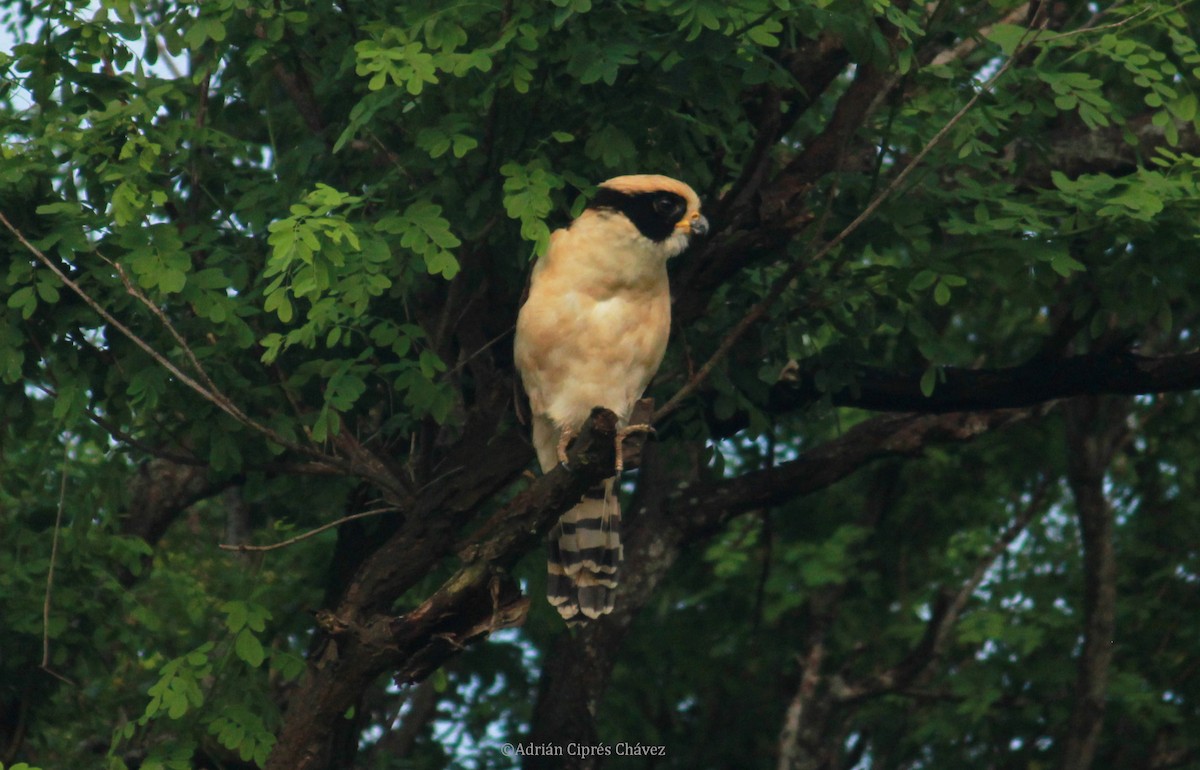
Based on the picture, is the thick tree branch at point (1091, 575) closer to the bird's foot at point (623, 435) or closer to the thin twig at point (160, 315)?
the bird's foot at point (623, 435)

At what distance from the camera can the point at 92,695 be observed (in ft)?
24.4

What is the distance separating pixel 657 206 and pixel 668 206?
0.05 m

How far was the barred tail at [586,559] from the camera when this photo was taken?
6441 millimetres

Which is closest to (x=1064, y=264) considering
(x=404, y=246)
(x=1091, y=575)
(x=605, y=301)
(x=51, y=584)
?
(x=605, y=301)

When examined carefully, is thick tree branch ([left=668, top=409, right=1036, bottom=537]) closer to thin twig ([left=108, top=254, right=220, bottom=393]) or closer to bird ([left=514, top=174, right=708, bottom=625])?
bird ([left=514, top=174, right=708, bottom=625])

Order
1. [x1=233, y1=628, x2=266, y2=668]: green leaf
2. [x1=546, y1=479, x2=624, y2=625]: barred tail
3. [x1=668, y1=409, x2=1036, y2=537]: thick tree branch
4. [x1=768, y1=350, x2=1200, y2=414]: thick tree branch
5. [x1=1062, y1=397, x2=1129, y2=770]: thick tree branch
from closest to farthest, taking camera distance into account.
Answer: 1. [x1=233, y1=628, x2=266, y2=668]: green leaf
2. [x1=546, y1=479, x2=624, y2=625]: barred tail
3. [x1=768, y1=350, x2=1200, y2=414]: thick tree branch
4. [x1=668, y1=409, x2=1036, y2=537]: thick tree branch
5. [x1=1062, y1=397, x2=1129, y2=770]: thick tree branch

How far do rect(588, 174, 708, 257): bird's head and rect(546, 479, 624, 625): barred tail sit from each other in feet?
3.82

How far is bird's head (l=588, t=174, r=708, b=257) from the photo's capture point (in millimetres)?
5805

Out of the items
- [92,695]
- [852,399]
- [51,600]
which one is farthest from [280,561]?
[852,399]

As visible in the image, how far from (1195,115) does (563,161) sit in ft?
8.22

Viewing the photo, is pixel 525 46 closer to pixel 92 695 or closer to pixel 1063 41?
pixel 1063 41

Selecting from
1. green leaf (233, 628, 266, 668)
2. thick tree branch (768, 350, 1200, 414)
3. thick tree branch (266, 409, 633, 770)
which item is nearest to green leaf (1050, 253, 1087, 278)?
thick tree branch (768, 350, 1200, 414)

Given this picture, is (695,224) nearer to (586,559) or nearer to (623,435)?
(623,435)

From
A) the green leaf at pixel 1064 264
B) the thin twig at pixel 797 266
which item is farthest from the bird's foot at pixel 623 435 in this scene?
the green leaf at pixel 1064 264
